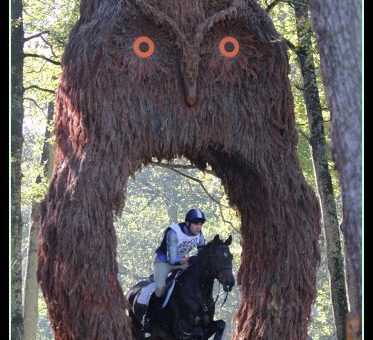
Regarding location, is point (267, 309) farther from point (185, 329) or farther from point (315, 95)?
point (315, 95)

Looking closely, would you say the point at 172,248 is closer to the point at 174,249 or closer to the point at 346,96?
the point at 174,249

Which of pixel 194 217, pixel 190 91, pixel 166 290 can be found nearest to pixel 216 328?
pixel 166 290

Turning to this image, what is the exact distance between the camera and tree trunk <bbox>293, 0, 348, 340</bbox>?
14.7 m

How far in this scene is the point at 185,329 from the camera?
1143cm

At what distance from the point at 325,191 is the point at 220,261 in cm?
427

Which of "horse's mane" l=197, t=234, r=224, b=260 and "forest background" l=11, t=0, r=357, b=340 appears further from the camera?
"forest background" l=11, t=0, r=357, b=340

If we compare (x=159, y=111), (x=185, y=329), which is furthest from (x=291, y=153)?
(x=185, y=329)

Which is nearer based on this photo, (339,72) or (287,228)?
(339,72)

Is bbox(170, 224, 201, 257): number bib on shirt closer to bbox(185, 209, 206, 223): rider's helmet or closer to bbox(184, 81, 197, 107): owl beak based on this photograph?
bbox(185, 209, 206, 223): rider's helmet

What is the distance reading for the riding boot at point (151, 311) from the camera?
38.7ft

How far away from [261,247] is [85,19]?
3171mm

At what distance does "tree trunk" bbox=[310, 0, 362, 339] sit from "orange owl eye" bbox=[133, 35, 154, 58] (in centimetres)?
312

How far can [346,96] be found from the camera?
25.0 ft

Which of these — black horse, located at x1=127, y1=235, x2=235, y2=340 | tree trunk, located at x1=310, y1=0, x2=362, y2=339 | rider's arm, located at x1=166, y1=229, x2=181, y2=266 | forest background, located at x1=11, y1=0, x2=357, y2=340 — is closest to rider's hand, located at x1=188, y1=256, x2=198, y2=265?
black horse, located at x1=127, y1=235, x2=235, y2=340
